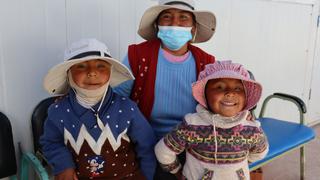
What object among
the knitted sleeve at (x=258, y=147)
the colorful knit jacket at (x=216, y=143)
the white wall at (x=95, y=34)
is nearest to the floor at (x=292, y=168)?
the white wall at (x=95, y=34)

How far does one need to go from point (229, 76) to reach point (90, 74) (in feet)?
1.64

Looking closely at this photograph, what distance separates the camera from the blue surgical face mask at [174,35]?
1.40 meters

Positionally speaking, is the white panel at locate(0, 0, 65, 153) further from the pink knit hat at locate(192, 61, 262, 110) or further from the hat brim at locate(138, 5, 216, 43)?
the pink knit hat at locate(192, 61, 262, 110)

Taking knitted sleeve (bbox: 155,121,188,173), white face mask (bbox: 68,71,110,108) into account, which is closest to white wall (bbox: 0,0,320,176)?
white face mask (bbox: 68,71,110,108)

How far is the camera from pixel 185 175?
1.30 m

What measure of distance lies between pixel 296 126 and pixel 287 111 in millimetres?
1234

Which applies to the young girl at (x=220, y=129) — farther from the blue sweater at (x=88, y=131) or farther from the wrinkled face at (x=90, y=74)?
the wrinkled face at (x=90, y=74)

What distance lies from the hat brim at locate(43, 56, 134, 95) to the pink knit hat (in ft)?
0.99

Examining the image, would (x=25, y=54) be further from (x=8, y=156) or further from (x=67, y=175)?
(x=67, y=175)

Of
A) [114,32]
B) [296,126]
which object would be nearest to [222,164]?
[114,32]

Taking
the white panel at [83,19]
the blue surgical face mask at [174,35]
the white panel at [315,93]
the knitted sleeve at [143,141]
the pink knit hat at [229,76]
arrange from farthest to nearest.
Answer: the white panel at [315,93] < the white panel at [83,19] < the blue surgical face mask at [174,35] < the knitted sleeve at [143,141] < the pink knit hat at [229,76]

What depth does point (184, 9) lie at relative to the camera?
138 centimetres

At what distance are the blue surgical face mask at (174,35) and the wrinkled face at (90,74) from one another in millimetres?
339

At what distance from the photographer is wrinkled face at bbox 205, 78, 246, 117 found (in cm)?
116
